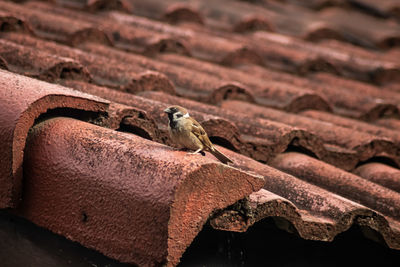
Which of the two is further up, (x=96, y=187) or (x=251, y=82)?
(x=251, y=82)

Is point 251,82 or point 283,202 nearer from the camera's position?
point 283,202

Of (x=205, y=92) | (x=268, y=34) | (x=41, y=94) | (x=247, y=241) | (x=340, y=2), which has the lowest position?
(x=247, y=241)

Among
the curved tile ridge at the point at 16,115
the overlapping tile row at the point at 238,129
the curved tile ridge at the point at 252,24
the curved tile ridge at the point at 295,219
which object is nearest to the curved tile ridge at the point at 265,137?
the overlapping tile row at the point at 238,129

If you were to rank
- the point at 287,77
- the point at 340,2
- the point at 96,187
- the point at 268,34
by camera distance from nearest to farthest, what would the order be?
the point at 96,187
the point at 287,77
the point at 268,34
the point at 340,2

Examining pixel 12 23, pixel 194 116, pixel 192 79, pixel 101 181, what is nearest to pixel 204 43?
pixel 192 79

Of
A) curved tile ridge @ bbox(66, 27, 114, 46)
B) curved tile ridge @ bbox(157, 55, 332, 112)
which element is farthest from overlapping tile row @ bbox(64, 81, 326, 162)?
curved tile ridge @ bbox(66, 27, 114, 46)

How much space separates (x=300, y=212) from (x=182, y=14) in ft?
13.2

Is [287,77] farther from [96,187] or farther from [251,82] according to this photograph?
[96,187]

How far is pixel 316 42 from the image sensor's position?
6758 mm

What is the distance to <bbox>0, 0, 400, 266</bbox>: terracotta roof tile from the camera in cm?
204

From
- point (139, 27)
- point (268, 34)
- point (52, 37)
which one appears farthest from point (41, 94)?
point (268, 34)

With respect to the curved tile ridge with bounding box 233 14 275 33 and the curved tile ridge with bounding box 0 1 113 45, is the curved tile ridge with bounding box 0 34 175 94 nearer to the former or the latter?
the curved tile ridge with bounding box 0 1 113 45

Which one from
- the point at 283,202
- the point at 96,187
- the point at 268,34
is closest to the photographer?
the point at 96,187

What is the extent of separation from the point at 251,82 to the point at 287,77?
733 mm
